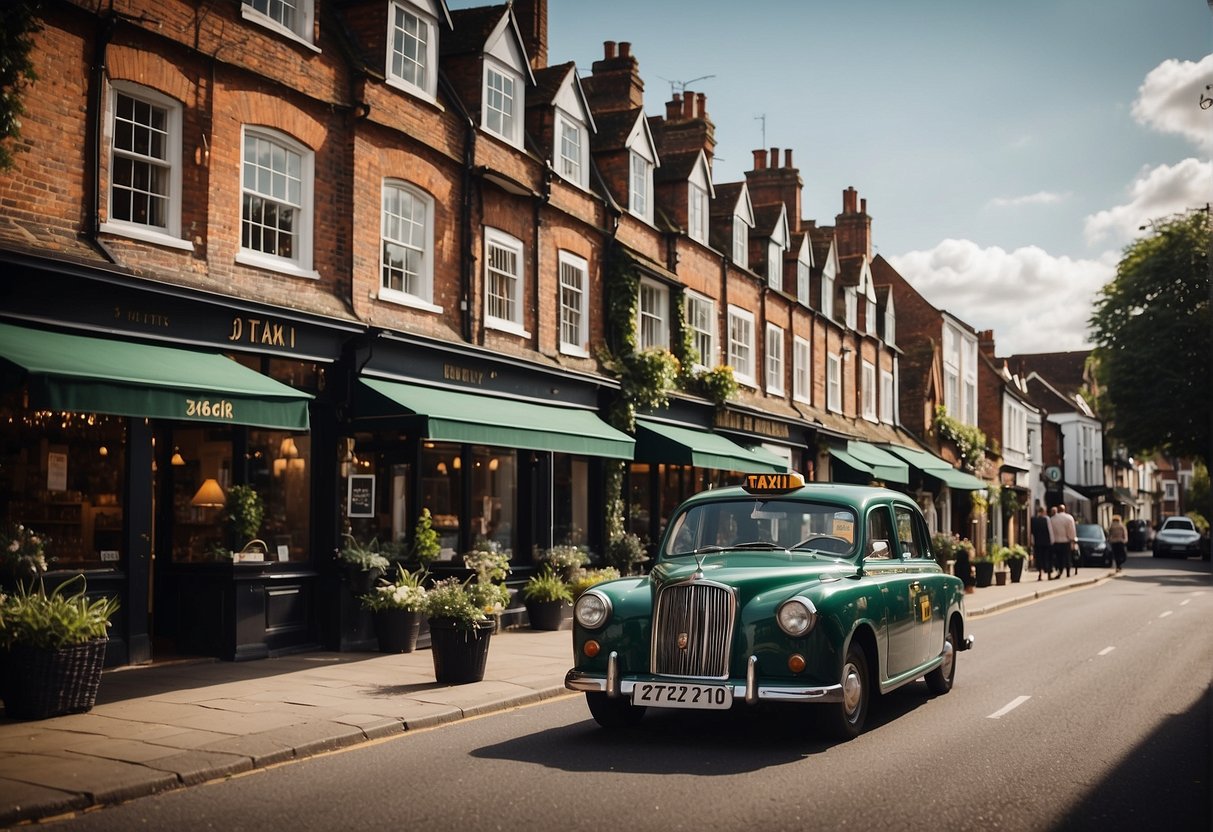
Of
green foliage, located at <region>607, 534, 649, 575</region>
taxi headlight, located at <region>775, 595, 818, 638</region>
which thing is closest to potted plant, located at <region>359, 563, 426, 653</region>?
taxi headlight, located at <region>775, 595, 818, 638</region>

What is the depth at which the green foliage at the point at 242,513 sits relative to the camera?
39.0 feet

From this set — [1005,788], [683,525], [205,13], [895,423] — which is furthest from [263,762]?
[895,423]

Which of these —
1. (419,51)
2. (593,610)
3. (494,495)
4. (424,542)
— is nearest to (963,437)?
(494,495)

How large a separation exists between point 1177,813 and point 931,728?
252cm

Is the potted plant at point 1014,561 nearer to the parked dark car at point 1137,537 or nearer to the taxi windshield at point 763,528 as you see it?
the taxi windshield at point 763,528

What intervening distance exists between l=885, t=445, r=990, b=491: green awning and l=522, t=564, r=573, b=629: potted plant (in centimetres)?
1958

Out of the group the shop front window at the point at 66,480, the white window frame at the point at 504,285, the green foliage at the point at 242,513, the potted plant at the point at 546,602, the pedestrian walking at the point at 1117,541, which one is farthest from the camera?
the pedestrian walking at the point at 1117,541

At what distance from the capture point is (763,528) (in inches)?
348

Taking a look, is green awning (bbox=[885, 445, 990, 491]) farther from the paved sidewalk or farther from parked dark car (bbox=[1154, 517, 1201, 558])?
the paved sidewalk

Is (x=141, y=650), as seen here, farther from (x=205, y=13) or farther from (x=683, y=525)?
(x=205, y=13)

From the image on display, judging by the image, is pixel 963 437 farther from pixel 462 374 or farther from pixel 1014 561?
pixel 462 374

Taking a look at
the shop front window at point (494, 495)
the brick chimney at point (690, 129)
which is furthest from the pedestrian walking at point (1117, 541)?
the shop front window at point (494, 495)

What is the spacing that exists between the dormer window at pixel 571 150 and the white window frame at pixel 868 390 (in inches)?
679

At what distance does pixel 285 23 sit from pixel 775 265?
1677cm
